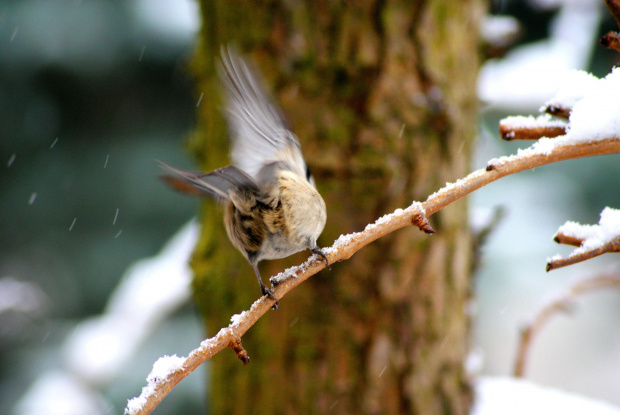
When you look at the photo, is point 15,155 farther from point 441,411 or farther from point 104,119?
point 441,411

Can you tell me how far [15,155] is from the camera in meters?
3.76

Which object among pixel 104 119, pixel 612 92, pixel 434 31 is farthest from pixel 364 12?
pixel 104 119

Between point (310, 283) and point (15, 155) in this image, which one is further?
point (15, 155)

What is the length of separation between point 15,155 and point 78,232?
2.41ft

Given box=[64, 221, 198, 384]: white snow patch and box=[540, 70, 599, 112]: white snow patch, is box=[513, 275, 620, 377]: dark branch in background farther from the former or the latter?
box=[64, 221, 198, 384]: white snow patch

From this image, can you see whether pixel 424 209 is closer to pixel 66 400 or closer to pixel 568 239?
pixel 568 239

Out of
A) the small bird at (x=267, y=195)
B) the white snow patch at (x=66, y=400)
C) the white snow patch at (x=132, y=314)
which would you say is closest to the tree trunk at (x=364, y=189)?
the small bird at (x=267, y=195)

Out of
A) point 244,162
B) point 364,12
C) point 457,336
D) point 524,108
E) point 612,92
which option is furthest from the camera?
point 524,108

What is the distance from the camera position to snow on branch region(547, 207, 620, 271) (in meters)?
0.35

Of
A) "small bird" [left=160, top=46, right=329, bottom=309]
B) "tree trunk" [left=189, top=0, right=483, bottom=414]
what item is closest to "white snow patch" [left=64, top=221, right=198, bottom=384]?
"tree trunk" [left=189, top=0, right=483, bottom=414]

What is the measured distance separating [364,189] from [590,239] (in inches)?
28.3

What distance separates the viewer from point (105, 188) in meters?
3.78

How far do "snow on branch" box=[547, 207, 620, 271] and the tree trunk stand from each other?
0.69 meters

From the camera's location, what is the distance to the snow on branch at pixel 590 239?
352mm
